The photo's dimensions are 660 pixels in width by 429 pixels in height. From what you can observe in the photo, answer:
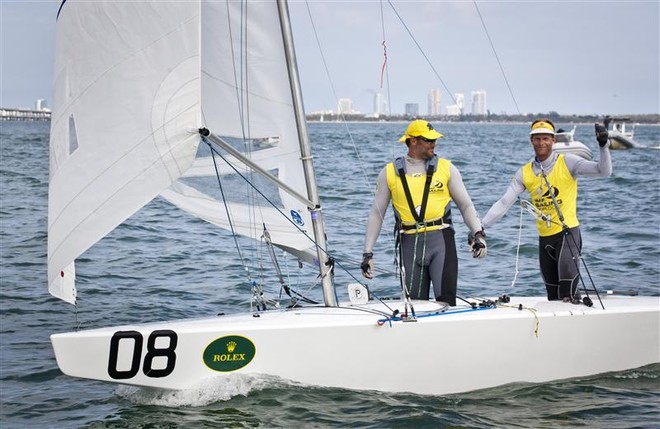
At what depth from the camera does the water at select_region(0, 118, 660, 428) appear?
5336mm

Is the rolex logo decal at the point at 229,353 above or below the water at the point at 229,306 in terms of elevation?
above

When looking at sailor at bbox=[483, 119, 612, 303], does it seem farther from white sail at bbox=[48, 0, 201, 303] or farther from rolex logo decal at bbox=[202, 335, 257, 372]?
white sail at bbox=[48, 0, 201, 303]

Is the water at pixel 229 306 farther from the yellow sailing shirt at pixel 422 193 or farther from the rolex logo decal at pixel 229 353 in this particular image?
the yellow sailing shirt at pixel 422 193

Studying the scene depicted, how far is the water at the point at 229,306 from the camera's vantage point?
5.34 metres

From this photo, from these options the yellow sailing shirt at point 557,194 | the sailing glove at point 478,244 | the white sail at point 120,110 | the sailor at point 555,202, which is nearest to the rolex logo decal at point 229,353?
the white sail at point 120,110

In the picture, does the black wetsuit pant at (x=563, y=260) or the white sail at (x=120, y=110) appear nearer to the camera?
the white sail at (x=120, y=110)

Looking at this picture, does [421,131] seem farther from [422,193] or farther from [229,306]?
[229,306]

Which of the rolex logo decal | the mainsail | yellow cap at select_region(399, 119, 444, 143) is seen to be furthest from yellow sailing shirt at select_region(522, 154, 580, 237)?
the mainsail

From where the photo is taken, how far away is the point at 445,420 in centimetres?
527

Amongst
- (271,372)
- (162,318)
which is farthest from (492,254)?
(271,372)

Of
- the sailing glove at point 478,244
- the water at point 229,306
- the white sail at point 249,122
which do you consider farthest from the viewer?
the white sail at point 249,122

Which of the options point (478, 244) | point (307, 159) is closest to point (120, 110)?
point (307, 159)

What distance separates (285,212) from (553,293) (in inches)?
71.0

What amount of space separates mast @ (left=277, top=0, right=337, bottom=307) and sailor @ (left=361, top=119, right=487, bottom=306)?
338 millimetres
